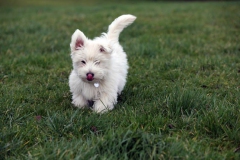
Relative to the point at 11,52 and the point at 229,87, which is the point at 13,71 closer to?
the point at 11,52

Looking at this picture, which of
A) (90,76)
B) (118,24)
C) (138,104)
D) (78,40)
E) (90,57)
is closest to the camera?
(90,76)

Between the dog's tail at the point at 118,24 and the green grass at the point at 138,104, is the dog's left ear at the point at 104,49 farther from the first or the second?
the dog's tail at the point at 118,24

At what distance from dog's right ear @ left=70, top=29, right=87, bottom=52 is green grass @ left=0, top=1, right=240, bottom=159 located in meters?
0.78

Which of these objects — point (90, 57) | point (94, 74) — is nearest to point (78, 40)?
point (90, 57)

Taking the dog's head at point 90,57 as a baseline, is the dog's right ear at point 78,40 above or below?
above

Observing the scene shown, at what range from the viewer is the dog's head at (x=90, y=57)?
12.0 ft

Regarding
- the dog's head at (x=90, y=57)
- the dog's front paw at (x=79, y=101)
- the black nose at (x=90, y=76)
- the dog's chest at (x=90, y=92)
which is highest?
the dog's head at (x=90, y=57)

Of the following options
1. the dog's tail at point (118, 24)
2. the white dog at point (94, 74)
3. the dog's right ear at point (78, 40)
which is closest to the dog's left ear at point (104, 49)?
the white dog at point (94, 74)

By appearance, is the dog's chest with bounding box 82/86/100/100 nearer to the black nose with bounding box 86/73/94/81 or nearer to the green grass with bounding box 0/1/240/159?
the green grass with bounding box 0/1/240/159

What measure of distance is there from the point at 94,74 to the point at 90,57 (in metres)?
0.23

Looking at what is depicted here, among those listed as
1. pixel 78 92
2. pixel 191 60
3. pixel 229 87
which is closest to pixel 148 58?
pixel 191 60

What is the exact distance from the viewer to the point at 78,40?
12.7 feet

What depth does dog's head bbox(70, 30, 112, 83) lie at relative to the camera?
367 cm

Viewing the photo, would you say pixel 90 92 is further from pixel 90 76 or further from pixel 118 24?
pixel 118 24
